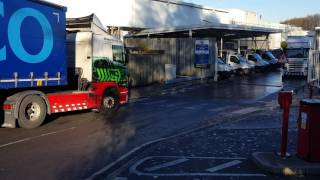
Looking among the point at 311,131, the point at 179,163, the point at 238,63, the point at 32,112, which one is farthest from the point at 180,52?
the point at 311,131

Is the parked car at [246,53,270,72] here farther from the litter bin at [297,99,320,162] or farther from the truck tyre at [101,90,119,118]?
the litter bin at [297,99,320,162]

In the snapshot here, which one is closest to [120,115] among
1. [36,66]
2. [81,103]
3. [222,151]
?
[81,103]

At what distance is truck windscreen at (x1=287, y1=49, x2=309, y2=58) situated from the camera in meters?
36.5

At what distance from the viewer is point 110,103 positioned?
17.6 meters

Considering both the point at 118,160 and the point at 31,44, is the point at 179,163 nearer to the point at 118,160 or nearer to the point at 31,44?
the point at 118,160

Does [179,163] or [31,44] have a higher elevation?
[31,44]

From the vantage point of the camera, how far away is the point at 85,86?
16562 mm

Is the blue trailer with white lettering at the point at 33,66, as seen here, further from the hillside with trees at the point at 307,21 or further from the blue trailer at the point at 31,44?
the hillside with trees at the point at 307,21

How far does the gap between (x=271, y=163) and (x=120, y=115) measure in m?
8.79

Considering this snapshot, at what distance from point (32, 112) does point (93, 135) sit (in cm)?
253

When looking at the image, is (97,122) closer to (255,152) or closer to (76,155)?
(76,155)

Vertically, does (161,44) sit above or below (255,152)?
above

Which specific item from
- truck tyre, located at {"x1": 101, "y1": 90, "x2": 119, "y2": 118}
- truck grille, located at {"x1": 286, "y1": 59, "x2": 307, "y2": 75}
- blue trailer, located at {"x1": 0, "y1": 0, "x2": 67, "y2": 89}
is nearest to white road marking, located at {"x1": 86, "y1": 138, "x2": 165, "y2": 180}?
blue trailer, located at {"x1": 0, "y1": 0, "x2": 67, "y2": 89}

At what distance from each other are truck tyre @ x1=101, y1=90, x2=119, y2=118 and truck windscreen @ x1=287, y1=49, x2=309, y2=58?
22.2 meters
